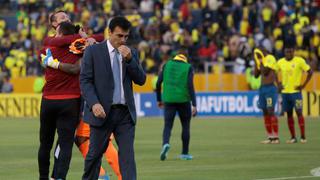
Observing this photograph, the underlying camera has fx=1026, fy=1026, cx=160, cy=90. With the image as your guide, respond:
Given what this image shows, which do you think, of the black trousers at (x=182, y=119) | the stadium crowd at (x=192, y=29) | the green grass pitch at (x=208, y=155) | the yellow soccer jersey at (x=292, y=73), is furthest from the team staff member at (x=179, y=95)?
the stadium crowd at (x=192, y=29)

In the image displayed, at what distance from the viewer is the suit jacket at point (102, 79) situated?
11328 millimetres

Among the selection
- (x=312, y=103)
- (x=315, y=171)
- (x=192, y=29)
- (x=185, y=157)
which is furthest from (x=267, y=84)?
(x=192, y=29)

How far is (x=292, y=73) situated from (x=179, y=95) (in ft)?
19.0

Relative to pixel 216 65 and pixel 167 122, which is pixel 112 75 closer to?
pixel 167 122

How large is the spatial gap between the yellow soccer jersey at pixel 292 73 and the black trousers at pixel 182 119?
5509mm

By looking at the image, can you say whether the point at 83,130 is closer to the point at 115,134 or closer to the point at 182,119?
the point at 115,134

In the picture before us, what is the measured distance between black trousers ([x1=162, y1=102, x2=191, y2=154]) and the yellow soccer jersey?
18.1 ft

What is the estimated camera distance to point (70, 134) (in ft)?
43.4

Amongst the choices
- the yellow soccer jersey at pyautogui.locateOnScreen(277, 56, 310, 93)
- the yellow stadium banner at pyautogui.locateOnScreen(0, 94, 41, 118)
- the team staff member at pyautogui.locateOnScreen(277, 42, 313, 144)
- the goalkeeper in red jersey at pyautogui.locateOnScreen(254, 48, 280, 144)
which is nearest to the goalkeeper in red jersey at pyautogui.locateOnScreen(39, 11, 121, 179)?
the goalkeeper in red jersey at pyautogui.locateOnScreen(254, 48, 280, 144)

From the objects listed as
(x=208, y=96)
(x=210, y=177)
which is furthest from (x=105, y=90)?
(x=208, y=96)

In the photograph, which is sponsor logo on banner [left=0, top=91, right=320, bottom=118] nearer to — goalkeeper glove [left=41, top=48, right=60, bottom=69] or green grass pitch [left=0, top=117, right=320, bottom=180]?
green grass pitch [left=0, top=117, right=320, bottom=180]

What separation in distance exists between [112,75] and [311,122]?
2115 centimetres

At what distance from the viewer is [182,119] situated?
63.6 feet

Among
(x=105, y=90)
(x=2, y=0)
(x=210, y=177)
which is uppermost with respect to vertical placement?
(x=2, y=0)
